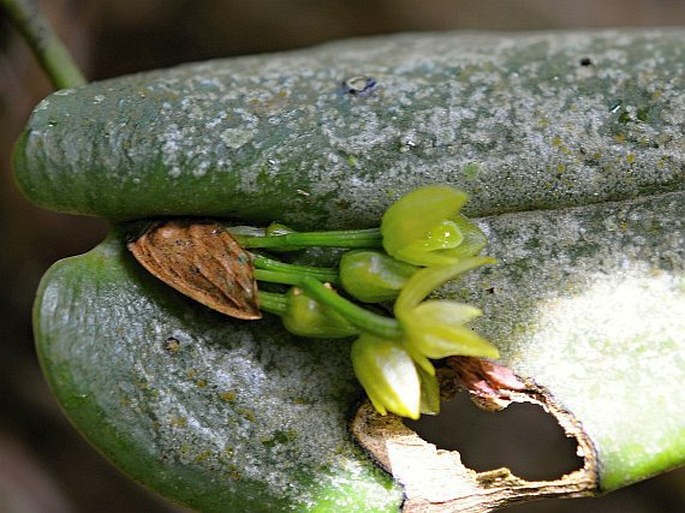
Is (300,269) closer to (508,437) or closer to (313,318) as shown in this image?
(313,318)

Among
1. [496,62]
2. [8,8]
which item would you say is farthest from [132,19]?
[496,62]

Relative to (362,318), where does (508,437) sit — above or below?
above

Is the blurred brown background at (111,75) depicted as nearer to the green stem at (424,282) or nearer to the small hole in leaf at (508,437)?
the small hole in leaf at (508,437)

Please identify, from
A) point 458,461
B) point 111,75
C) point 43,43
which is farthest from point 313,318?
point 111,75

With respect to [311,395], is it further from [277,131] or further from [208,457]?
[277,131]

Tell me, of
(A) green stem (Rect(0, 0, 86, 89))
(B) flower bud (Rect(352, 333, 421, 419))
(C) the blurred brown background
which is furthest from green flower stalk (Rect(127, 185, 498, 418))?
(C) the blurred brown background

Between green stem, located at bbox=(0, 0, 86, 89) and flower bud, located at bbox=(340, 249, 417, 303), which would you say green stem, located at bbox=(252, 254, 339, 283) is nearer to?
flower bud, located at bbox=(340, 249, 417, 303)

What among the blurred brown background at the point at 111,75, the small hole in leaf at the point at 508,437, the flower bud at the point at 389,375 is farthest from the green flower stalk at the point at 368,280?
the small hole in leaf at the point at 508,437
